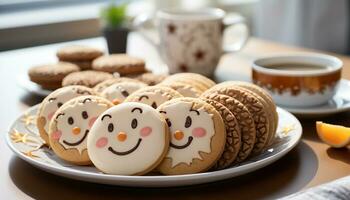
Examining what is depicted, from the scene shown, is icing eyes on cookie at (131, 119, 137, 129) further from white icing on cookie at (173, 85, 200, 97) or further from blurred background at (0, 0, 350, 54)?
blurred background at (0, 0, 350, 54)

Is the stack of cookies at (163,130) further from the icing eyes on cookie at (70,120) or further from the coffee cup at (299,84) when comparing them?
the coffee cup at (299,84)

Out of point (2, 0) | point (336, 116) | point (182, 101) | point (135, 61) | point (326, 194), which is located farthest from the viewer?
point (2, 0)

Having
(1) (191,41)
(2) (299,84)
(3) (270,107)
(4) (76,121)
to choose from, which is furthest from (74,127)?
(1) (191,41)

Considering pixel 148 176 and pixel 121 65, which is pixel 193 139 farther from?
pixel 121 65

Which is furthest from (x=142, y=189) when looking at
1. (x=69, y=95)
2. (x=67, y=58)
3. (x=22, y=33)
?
(x=22, y=33)

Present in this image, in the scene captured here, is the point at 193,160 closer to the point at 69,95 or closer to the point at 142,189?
the point at 142,189

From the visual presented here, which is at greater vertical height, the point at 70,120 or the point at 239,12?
the point at 70,120

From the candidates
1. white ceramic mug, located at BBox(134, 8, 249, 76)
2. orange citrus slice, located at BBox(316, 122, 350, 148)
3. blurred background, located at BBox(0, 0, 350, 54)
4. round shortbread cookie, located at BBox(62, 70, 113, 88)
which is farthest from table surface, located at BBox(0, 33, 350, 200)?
blurred background, located at BBox(0, 0, 350, 54)
